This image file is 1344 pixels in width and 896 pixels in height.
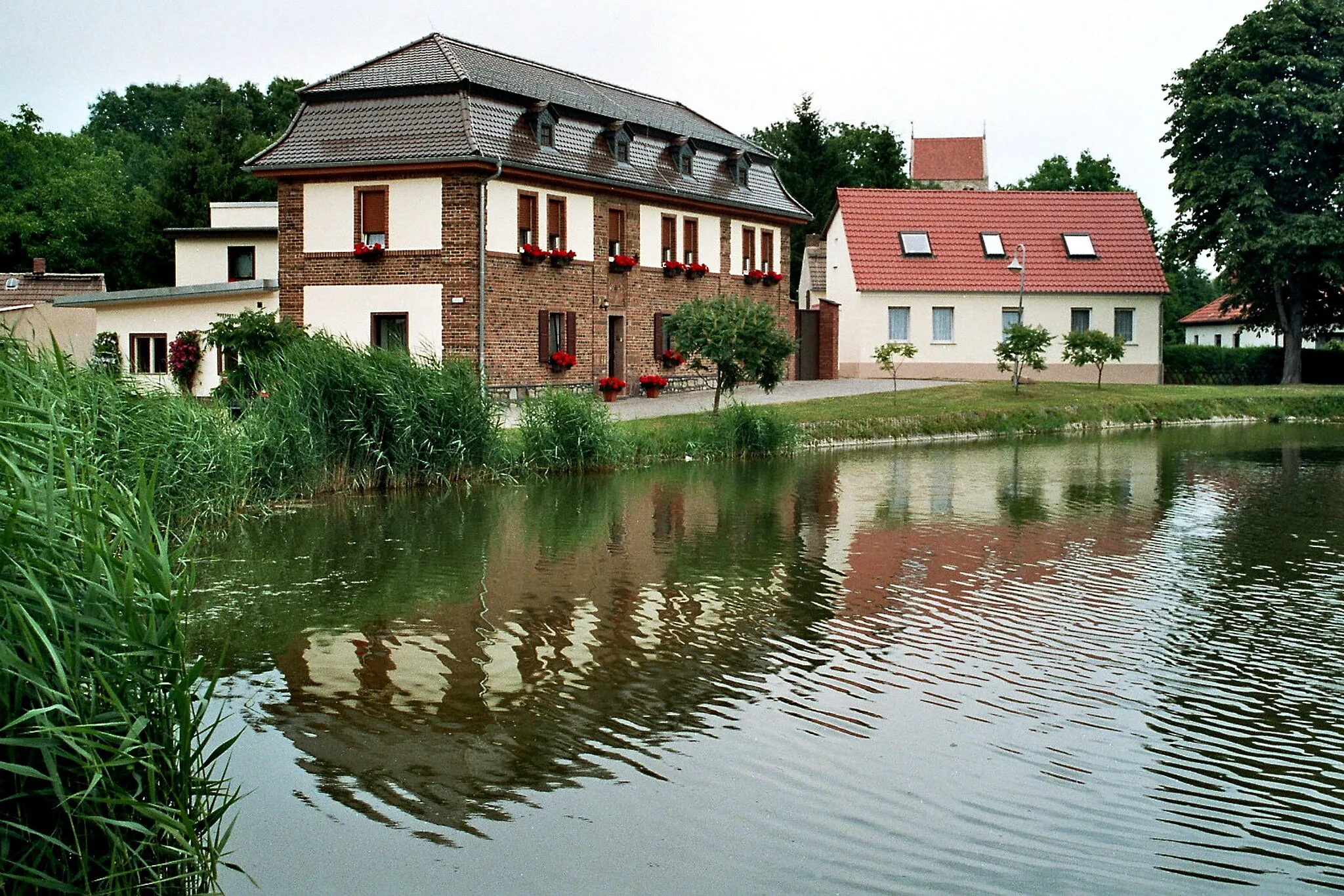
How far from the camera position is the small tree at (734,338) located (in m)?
27.7

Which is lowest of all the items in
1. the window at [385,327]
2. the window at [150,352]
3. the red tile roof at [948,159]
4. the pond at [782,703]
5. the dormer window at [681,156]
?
the pond at [782,703]

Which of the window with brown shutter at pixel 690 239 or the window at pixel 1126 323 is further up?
the window with brown shutter at pixel 690 239

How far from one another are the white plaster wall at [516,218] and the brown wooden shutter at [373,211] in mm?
2459

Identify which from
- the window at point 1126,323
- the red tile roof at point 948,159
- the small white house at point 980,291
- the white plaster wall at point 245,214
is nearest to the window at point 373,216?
the white plaster wall at point 245,214

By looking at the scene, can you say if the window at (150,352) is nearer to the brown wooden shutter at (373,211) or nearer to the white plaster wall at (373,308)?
the white plaster wall at (373,308)

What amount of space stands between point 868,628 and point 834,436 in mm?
18284

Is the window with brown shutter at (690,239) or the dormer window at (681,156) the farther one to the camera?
the dormer window at (681,156)

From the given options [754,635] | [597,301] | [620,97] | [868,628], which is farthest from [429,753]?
[620,97]

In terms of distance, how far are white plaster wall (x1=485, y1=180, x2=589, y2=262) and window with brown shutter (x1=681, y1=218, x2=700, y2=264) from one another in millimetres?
4519

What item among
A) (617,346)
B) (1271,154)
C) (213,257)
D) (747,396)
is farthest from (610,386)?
(1271,154)

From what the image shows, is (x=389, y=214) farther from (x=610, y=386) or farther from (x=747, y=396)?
(x=747, y=396)

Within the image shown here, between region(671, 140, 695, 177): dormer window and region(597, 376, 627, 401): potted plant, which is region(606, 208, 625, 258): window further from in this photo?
region(671, 140, 695, 177): dormer window

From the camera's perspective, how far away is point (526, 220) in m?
33.5

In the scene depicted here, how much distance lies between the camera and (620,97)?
41.8 m
